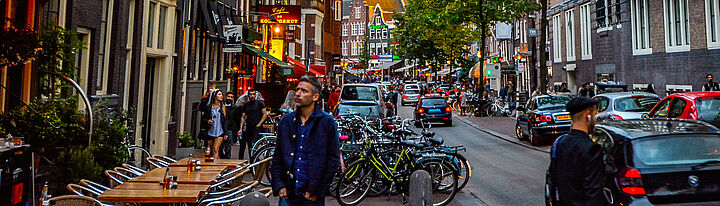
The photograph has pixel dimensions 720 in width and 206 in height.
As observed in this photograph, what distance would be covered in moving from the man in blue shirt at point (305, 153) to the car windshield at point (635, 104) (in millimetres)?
12001

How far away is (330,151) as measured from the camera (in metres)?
4.57

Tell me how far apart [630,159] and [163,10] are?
1156cm

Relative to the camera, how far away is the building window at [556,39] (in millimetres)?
39750

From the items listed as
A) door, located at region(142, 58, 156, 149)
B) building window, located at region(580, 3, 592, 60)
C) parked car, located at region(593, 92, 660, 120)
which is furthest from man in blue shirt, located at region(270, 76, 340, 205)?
building window, located at region(580, 3, 592, 60)

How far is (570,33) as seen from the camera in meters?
37.4

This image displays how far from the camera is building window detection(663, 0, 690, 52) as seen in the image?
79.7 ft

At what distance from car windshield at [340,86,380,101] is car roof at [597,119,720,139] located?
47.6 ft

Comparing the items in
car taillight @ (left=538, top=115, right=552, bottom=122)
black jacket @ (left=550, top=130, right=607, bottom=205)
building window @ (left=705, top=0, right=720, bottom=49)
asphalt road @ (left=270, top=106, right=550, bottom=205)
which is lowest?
asphalt road @ (left=270, top=106, right=550, bottom=205)

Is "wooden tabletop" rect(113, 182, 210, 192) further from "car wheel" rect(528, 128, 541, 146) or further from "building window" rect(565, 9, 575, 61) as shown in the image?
"building window" rect(565, 9, 575, 61)

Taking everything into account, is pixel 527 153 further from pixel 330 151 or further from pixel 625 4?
pixel 625 4

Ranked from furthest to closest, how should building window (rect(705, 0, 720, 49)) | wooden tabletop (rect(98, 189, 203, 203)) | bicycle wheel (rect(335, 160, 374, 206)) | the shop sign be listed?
the shop sign < building window (rect(705, 0, 720, 49)) < bicycle wheel (rect(335, 160, 374, 206)) < wooden tabletop (rect(98, 189, 203, 203))

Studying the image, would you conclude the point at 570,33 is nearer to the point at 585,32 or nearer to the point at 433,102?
the point at 585,32

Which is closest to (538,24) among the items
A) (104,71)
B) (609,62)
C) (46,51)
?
(609,62)

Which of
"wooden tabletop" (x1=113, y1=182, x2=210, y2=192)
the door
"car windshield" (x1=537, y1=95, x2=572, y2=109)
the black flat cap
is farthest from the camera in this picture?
"car windshield" (x1=537, y1=95, x2=572, y2=109)
